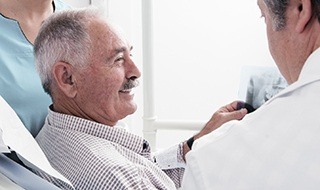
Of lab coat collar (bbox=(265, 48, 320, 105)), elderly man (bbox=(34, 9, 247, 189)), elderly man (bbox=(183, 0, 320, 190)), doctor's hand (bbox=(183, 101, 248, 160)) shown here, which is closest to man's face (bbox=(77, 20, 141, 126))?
elderly man (bbox=(34, 9, 247, 189))

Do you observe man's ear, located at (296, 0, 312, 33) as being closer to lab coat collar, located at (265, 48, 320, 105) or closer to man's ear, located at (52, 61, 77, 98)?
lab coat collar, located at (265, 48, 320, 105)

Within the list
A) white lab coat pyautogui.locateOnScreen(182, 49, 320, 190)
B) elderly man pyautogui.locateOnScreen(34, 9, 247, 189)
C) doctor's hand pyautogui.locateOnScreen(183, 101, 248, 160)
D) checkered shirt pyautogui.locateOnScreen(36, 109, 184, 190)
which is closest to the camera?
white lab coat pyautogui.locateOnScreen(182, 49, 320, 190)

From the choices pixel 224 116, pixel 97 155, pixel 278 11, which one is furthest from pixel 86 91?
pixel 278 11

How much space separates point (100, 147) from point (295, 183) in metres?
0.60

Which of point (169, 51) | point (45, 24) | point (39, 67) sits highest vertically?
point (45, 24)

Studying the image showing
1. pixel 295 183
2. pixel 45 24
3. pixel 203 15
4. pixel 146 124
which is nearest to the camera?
pixel 295 183

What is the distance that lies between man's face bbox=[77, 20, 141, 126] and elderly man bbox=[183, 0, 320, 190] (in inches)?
21.0

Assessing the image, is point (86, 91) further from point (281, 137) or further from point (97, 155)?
point (281, 137)

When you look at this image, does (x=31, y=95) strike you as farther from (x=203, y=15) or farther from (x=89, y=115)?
(x=203, y=15)

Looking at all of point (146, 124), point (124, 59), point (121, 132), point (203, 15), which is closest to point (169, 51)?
point (203, 15)

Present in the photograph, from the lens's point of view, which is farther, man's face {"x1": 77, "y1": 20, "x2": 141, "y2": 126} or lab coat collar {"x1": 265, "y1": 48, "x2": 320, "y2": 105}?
man's face {"x1": 77, "y1": 20, "x2": 141, "y2": 126}

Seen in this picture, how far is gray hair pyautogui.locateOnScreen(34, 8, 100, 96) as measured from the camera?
46.4 inches

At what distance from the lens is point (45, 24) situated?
47.6 inches

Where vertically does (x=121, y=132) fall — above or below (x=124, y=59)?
below
